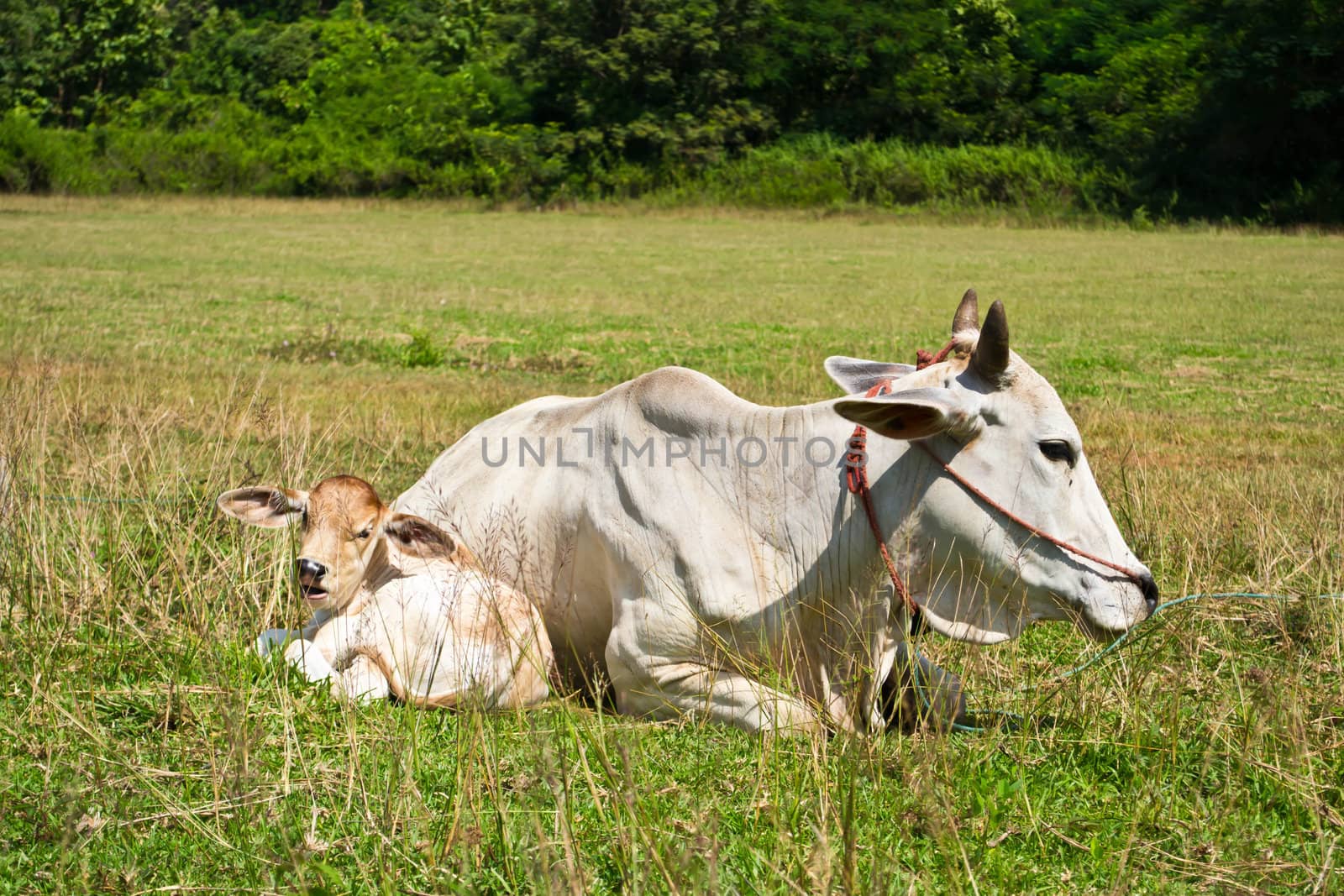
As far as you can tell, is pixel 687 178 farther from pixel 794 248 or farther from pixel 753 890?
pixel 753 890

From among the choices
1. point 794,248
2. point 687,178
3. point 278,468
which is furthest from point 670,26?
point 278,468

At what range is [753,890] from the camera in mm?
2920

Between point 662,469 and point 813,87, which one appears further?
point 813,87

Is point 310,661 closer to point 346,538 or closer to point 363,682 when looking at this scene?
point 363,682

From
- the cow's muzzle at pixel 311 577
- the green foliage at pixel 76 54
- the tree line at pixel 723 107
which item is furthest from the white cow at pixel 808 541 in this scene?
the green foliage at pixel 76 54

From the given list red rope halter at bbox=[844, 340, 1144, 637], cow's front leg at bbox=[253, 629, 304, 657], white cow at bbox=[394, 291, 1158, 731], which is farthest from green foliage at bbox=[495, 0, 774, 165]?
red rope halter at bbox=[844, 340, 1144, 637]

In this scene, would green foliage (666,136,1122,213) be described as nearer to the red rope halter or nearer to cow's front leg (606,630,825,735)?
the red rope halter

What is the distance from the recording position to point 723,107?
4494cm

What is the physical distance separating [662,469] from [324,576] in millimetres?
1071

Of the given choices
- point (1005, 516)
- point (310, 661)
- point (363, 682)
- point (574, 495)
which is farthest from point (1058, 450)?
point (310, 661)

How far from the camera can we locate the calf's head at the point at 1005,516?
3.87m

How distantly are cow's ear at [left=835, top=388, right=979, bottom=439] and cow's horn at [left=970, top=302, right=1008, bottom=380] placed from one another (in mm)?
122

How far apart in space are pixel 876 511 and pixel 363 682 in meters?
1.59

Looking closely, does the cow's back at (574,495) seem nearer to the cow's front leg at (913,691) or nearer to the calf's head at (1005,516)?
the calf's head at (1005,516)
